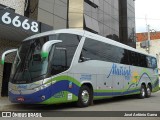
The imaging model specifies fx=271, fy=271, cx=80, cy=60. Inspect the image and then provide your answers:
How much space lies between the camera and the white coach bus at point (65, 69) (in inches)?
426

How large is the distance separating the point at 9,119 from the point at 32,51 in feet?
11.2

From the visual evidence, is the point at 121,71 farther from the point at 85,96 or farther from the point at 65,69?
the point at 65,69

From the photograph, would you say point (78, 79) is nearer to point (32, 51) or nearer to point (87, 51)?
point (87, 51)

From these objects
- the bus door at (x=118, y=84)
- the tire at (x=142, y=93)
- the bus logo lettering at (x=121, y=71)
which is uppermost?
the bus logo lettering at (x=121, y=71)

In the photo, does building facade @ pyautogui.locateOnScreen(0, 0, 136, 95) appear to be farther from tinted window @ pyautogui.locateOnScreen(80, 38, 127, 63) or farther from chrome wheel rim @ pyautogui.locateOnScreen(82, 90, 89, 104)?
chrome wheel rim @ pyautogui.locateOnScreen(82, 90, 89, 104)

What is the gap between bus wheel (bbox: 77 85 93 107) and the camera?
12.4 metres

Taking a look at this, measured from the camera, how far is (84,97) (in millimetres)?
12750

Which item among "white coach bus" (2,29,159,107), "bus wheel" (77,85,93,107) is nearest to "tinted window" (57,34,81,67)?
"white coach bus" (2,29,159,107)

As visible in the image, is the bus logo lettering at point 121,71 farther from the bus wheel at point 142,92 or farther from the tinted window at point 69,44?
the tinted window at point 69,44

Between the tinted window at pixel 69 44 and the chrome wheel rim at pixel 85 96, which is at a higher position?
the tinted window at pixel 69 44

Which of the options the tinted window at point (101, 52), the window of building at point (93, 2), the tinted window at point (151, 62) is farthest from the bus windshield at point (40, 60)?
the window of building at point (93, 2)

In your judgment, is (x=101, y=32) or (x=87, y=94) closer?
(x=87, y=94)

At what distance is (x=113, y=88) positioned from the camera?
610 inches

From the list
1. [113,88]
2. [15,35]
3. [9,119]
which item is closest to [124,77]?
[113,88]
